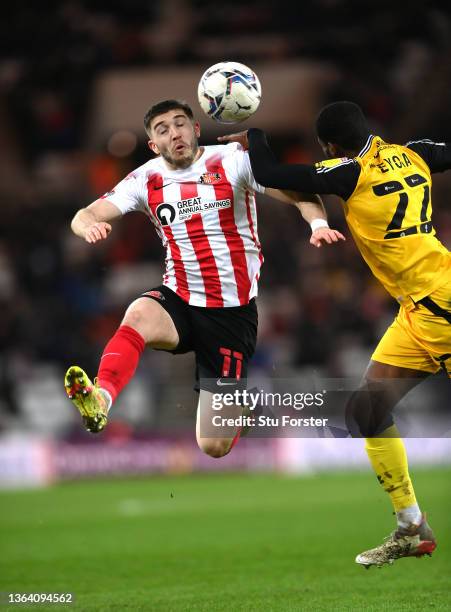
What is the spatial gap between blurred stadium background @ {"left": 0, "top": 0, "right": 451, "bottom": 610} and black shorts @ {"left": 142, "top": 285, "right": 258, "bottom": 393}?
23.9ft

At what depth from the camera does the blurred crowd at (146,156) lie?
17891 millimetres

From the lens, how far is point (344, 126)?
6.57m

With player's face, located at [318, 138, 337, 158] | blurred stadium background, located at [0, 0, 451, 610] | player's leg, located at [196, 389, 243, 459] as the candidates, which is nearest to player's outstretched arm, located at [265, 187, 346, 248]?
player's face, located at [318, 138, 337, 158]

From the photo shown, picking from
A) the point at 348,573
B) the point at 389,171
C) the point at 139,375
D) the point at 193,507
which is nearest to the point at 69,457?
the point at 139,375

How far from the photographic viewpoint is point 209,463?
61.3ft

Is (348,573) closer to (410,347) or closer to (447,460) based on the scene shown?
(410,347)

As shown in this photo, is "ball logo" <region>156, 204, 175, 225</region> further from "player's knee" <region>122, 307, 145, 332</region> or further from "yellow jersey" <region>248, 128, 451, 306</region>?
"yellow jersey" <region>248, 128, 451, 306</region>

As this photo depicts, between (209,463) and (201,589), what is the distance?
34.8 ft

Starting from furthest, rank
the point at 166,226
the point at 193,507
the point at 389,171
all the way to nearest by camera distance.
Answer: the point at 193,507 → the point at 166,226 → the point at 389,171

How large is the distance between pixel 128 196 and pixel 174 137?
53cm

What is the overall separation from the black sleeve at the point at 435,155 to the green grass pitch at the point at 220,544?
2.67 meters

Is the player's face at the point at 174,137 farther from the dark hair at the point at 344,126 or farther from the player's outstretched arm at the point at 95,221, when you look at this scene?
the dark hair at the point at 344,126

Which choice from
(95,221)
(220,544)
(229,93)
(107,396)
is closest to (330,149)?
(229,93)

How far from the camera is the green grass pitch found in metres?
7.62
